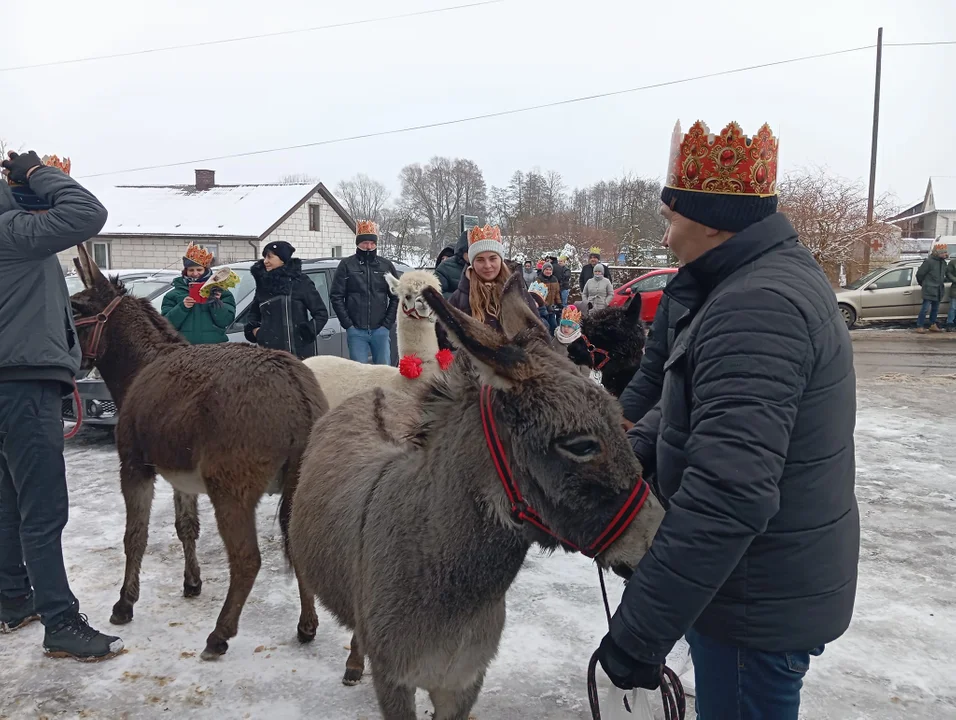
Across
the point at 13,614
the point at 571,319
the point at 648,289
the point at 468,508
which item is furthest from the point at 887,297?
the point at 13,614

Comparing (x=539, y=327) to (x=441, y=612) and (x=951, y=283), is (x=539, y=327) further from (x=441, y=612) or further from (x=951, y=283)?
(x=951, y=283)

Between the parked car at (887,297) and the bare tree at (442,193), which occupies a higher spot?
the bare tree at (442,193)

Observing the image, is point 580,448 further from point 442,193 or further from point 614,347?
point 442,193

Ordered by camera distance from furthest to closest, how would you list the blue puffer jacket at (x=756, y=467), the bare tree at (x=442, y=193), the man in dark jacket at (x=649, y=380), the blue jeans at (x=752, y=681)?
the bare tree at (x=442, y=193) → the man in dark jacket at (x=649, y=380) → the blue jeans at (x=752, y=681) → the blue puffer jacket at (x=756, y=467)

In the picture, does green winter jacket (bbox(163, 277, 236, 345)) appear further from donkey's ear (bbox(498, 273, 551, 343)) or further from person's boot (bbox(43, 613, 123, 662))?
donkey's ear (bbox(498, 273, 551, 343))

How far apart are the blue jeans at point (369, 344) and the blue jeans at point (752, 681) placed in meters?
6.45

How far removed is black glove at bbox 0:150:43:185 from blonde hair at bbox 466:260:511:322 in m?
2.80

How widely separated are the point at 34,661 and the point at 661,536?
353 cm

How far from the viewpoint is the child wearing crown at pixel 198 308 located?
6363 millimetres

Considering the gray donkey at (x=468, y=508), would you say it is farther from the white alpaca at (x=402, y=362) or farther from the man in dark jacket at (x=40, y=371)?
the white alpaca at (x=402, y=362)

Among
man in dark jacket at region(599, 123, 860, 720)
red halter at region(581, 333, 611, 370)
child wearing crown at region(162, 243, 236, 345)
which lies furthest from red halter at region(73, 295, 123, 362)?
man in dark jacket at region(599, 123, 860, 720)

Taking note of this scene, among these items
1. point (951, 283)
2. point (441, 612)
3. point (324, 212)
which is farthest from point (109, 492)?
point (324, 212)

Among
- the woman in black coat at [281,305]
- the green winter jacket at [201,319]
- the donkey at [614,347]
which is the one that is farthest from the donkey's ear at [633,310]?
the green winter jacket at [201,319]

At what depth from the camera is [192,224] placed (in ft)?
103
